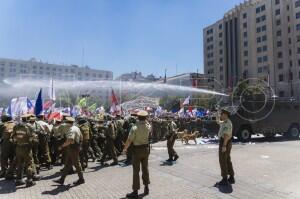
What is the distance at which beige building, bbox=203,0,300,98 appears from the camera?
7844cm

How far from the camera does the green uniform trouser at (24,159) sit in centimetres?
887

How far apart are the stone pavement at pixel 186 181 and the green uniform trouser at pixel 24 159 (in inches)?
15.5

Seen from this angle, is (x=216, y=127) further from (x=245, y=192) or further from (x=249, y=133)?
(x=245, y=192)

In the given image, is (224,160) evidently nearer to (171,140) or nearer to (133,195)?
(133,195)

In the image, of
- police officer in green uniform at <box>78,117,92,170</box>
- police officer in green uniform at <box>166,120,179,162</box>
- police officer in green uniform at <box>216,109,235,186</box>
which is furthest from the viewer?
police officer in green uniform at <box>166,120,179,162</box>

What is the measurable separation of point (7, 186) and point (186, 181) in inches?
183

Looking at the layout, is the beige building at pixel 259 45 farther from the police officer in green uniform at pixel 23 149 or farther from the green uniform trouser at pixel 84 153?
the police officer in green uniform at pixel 23 149

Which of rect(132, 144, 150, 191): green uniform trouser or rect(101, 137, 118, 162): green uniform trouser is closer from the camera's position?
rect(132, 144, 150, 191): green uniform trouser

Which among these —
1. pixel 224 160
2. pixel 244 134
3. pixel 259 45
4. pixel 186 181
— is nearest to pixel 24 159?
pixel 186 181

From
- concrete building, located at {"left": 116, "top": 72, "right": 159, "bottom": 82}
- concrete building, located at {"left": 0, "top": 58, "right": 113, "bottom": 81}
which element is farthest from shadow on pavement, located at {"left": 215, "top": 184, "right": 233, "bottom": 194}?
concrete building, located at {"left": 0, "top": 58, "right": 113, "bottom": 81}

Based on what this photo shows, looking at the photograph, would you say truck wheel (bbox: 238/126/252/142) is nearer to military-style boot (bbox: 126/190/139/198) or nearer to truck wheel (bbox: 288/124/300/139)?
truck wheel (bbox: 288/124/300/139)

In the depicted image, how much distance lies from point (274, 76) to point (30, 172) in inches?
3186

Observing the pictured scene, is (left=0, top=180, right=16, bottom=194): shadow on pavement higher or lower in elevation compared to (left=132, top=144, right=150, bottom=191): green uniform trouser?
lower

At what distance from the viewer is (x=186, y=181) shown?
9.21m
